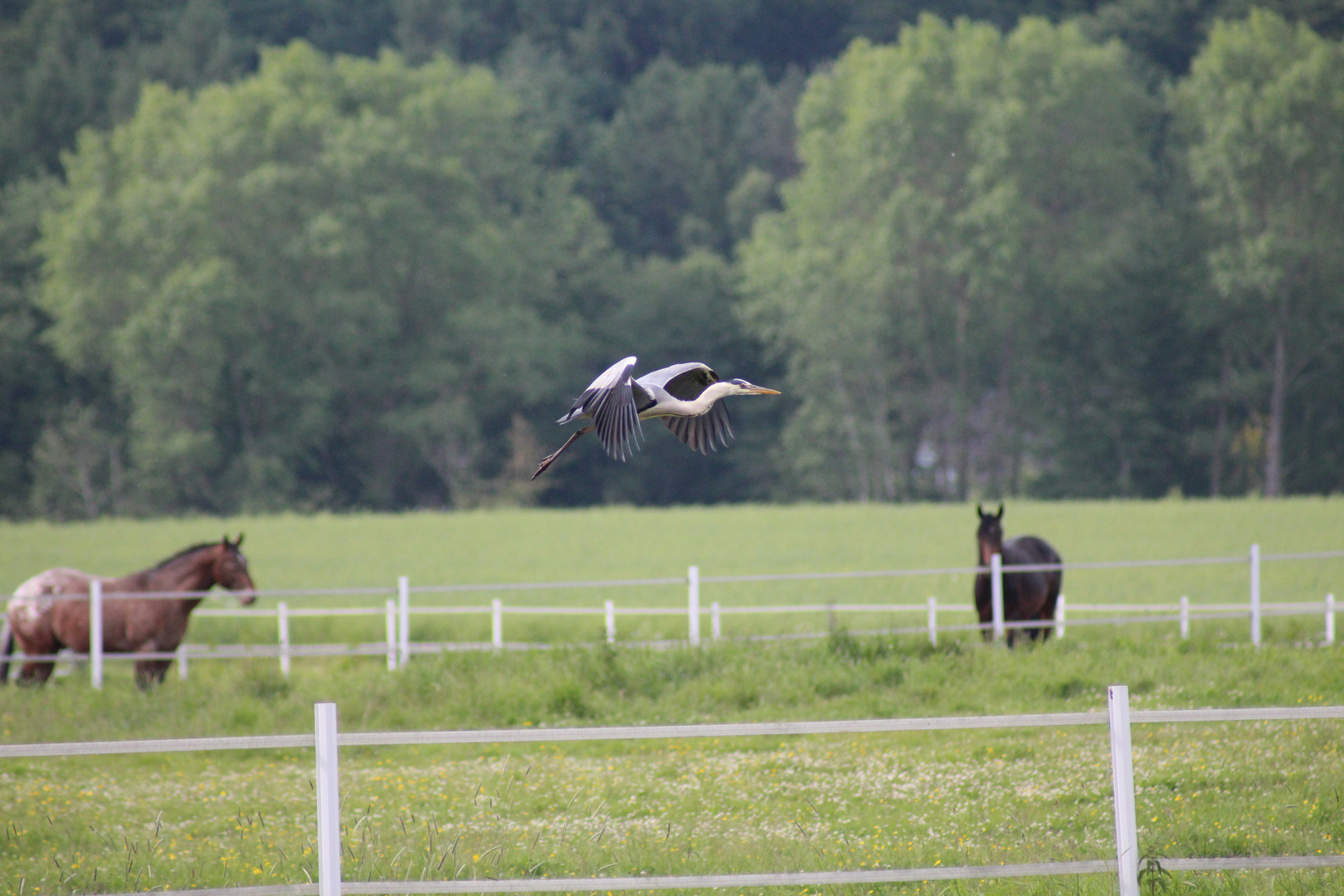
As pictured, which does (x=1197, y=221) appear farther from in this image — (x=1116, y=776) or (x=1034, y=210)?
(x=1116, y=776)

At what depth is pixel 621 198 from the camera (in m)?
50.8

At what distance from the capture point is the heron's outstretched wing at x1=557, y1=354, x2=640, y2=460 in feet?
15.9

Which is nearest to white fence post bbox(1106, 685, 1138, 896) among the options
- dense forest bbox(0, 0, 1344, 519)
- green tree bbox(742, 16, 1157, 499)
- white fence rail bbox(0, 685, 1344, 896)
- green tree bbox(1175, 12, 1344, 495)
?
white fence rail bbox(0, 685, 1344, 896)

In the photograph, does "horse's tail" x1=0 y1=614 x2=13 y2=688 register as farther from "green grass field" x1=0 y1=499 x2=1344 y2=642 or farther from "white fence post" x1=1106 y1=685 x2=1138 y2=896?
"white fence post" x1=1106 y1=685 x2=1138 y2=896

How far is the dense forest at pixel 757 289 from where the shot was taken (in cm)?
4041

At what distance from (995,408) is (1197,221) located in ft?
26.8

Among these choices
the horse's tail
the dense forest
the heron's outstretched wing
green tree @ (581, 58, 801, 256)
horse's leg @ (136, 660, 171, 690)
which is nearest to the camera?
the heron's outstretched wing

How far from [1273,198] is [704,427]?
38937 mm

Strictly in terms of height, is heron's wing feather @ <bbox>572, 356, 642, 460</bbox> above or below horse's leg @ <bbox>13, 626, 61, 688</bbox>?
above

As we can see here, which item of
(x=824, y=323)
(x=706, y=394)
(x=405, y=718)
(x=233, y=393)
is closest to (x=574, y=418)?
(x=706, y=394)

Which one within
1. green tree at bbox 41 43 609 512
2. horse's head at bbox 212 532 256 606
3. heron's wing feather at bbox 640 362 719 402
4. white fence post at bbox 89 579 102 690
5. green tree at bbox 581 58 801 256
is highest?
green tree at bbox 581 58 801 256

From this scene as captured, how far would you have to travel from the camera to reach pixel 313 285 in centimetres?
4400

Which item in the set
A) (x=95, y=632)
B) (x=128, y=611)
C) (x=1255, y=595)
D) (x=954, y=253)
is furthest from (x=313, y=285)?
(x=1255, y=595)

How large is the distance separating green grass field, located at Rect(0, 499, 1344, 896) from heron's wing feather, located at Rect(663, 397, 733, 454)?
1953 millimetres
